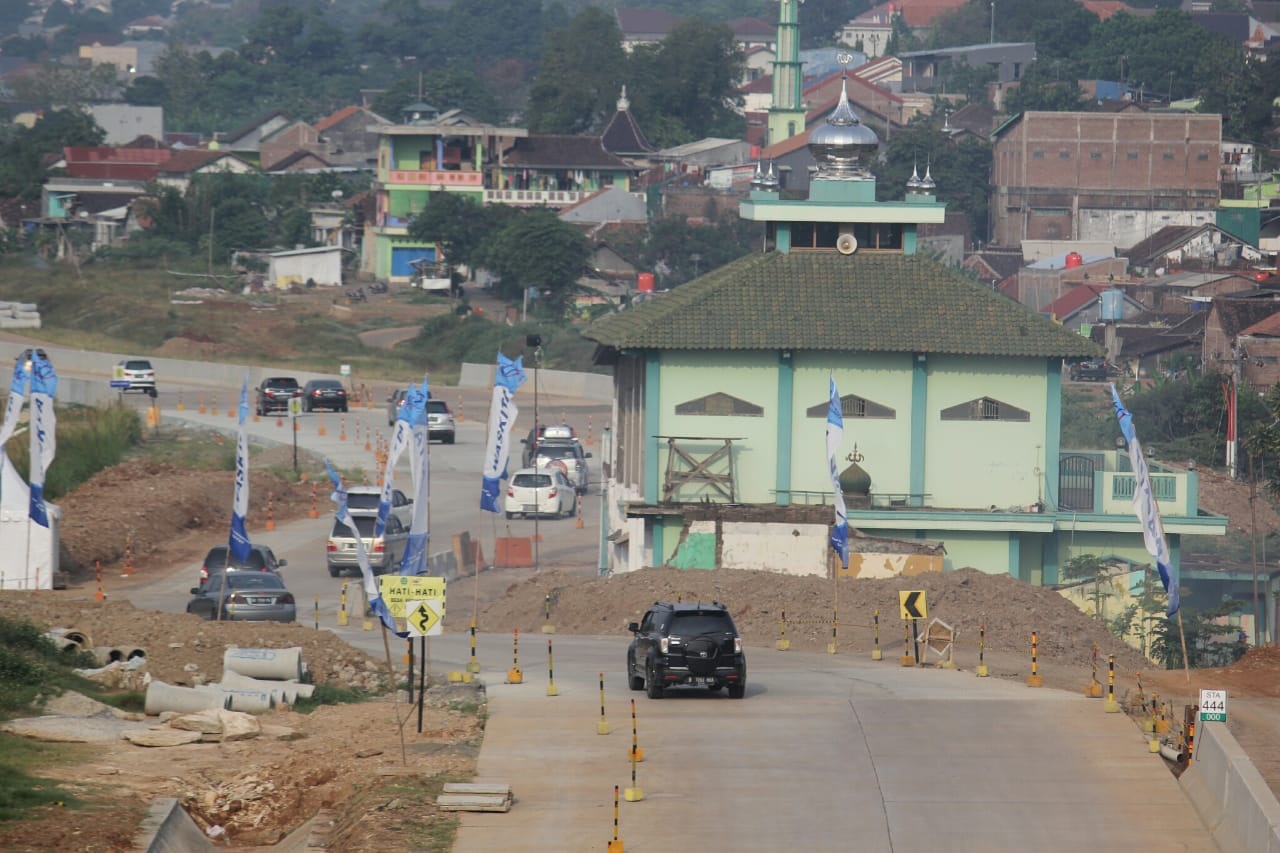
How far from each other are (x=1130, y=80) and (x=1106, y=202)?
51.5 metres

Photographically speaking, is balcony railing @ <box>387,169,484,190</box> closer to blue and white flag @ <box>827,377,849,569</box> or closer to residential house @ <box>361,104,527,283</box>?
residential house @ <box>361,104,527,283</box>

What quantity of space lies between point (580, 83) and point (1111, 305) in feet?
312

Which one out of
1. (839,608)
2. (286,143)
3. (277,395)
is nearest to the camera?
(839,608)

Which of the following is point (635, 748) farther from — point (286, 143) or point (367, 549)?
point (286, 143)

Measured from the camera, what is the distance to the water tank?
99.8 metres

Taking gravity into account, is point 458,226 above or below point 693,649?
above

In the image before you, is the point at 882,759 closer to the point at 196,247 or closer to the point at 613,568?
the point at 613,568

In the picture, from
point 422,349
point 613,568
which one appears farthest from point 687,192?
point 613,568

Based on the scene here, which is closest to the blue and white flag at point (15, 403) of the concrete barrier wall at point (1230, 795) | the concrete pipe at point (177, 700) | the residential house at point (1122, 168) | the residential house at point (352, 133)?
the concrete pipe at point (177, 700)

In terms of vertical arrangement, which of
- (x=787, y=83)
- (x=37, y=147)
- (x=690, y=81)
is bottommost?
(x=37, y=147)

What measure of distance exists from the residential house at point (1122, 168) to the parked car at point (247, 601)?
335ft

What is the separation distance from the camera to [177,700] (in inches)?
1158

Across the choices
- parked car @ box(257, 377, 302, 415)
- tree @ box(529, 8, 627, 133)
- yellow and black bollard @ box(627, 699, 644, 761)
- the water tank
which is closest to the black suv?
yellow and black bollard @ box(627, 699, 644, 761)

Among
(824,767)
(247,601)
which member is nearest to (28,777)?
(824,767)
